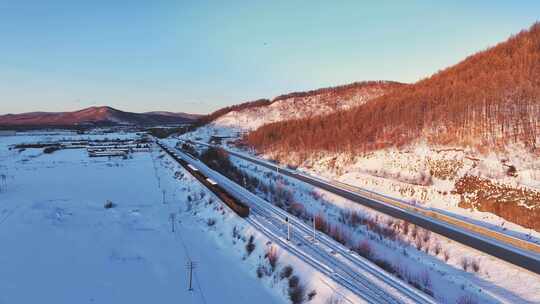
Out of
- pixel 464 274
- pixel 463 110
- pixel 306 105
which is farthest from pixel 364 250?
pixel 306 105

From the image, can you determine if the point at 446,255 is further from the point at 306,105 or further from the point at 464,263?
the point at 306,105

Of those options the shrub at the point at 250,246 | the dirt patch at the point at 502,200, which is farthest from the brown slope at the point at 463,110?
the shrub at the point at 250,246

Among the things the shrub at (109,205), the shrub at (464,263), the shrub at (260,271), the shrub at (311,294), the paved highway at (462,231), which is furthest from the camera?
the shrub at (109,205)

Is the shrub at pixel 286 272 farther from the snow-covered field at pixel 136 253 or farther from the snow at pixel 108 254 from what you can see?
the snow at pixel 108 254

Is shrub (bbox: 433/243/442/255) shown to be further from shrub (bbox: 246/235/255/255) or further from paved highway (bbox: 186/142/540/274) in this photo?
shrub (bbox: 246/235/255/255)

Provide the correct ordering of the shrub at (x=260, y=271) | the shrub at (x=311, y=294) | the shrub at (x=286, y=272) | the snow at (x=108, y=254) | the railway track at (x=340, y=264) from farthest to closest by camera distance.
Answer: the shrub at (x=260, y=271) < the shrub at (x=286, y=272) < the snow at (x=108, y=254) < the shrub at (x=311, y=294) < the railway track at (x=340, y=264)

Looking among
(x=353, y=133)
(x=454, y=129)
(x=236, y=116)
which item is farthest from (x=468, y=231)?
(x=236, y=116)
